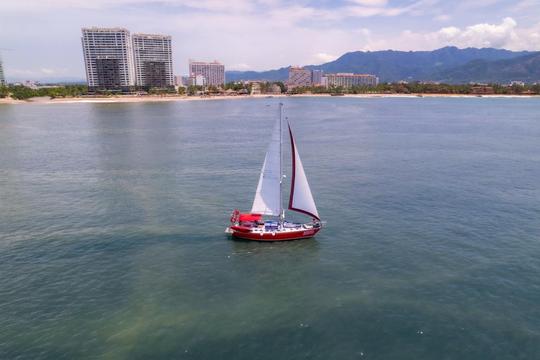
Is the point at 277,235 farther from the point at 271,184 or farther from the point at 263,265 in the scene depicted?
the point at 271,184

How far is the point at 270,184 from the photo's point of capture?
50781mm

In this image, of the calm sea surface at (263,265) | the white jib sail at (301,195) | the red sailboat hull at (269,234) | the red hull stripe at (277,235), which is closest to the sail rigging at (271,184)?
the white jib sail at (301,195)

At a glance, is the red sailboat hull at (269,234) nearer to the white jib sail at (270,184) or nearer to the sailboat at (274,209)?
the sailboat at (274,209)

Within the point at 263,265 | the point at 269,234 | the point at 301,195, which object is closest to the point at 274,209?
the point at 269,234

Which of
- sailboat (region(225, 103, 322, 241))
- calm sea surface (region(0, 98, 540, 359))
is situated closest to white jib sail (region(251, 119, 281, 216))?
sailboat (region(225, 103, 322, 241))

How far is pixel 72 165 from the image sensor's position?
9219cm

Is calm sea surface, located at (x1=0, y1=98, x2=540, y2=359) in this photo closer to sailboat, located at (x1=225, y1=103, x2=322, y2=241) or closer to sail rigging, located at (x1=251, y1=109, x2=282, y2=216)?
sailboat, located at (x1=225, y1=103, x2=322, y2=241)

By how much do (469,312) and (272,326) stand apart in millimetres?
17671

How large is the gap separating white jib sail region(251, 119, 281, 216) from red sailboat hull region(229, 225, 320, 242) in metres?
2.65

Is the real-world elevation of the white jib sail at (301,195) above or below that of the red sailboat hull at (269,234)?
above

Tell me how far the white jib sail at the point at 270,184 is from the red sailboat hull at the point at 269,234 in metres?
2.65

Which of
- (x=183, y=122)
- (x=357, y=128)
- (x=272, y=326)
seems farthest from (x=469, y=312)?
(x=183, y=122)

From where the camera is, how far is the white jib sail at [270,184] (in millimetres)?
48578

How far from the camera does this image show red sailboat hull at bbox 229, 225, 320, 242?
166ft
